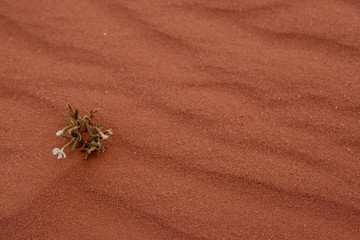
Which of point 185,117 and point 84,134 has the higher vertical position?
point 185,117

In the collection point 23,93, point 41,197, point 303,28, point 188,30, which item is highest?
point 303,28

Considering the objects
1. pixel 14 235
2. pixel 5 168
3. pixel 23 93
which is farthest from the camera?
pixel 23 93

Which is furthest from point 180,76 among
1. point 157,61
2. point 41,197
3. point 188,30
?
point 41,197

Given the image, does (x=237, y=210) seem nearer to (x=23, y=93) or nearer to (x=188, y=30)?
(x=188, y=30)

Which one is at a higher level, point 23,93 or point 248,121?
point 248,121
